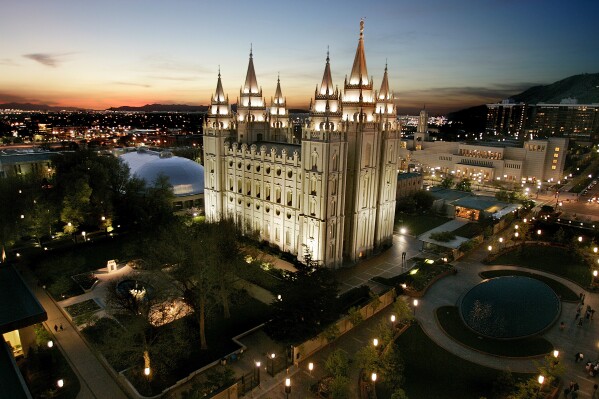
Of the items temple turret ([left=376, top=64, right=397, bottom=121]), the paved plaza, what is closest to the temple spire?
temple turret ([left=376, top=64, right=397, bottom=121])

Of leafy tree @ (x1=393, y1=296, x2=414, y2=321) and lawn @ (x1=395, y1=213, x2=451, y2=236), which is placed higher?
leafy tree @ (x1=393, y1=296, x2=414, y2=321)

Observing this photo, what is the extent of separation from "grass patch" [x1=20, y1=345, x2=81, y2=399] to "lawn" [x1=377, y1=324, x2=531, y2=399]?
66.9ft

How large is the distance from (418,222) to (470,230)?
26.0 ft

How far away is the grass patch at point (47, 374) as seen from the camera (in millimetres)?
25094

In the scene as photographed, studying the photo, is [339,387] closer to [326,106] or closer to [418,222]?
[326,106]

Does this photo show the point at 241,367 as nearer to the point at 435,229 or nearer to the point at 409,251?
the point at 409,251

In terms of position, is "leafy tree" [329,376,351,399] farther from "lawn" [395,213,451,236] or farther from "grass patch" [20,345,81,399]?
"lawn" [395,213,451,236]

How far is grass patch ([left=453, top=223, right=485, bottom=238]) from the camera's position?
5654 cm

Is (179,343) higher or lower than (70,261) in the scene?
lower

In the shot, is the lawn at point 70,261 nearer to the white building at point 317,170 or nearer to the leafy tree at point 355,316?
the white building at point 317,170

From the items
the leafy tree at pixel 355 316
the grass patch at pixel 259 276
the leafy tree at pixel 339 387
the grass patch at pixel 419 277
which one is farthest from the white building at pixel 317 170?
the leafy tree at pixel 339 387

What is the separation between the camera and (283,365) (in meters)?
28.2

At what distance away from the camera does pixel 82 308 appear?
117ft

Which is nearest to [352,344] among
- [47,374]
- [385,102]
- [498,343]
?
[498,343]
